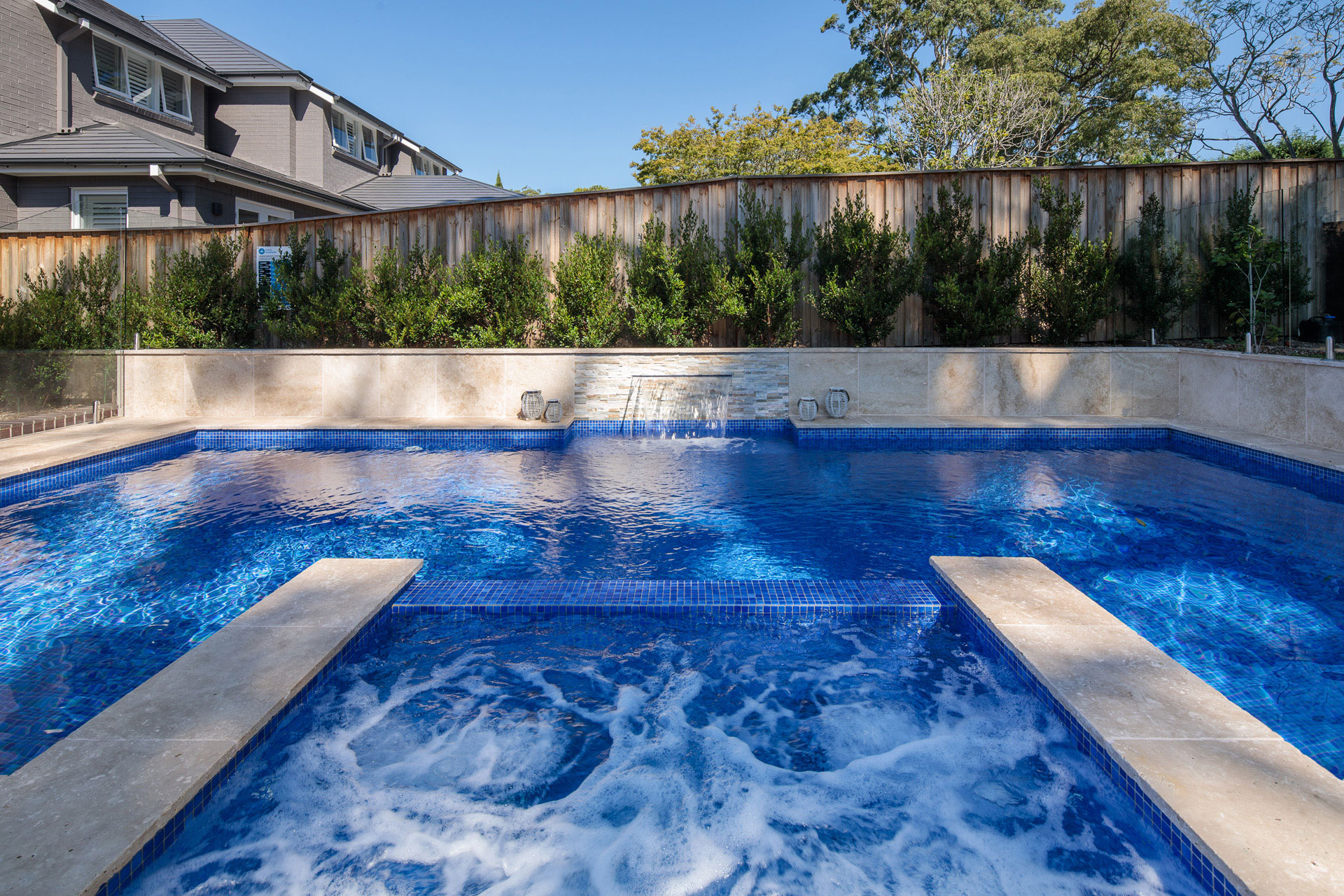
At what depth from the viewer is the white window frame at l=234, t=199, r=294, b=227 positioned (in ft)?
49.1

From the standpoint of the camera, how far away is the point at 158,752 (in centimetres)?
235

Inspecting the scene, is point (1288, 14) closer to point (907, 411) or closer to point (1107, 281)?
point (1107, 281)

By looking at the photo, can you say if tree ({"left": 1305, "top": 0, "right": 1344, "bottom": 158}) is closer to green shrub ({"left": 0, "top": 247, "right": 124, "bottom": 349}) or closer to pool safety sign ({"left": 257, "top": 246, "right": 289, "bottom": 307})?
pool safety sign ({"left": 257, "top": 246, "right": 289, "bottom": 307})

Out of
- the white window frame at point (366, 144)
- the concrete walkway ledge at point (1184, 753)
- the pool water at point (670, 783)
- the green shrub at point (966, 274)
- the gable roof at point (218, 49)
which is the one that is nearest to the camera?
the concrete walkway ledge at point (1184, 753)

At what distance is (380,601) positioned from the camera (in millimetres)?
3668

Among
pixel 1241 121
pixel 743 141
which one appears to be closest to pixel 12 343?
pixel 743 141

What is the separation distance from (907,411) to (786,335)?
1673mm

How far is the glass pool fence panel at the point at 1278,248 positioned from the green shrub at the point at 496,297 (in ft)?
23.1

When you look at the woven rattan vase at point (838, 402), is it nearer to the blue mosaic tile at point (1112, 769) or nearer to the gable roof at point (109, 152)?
the blue mosaic tile at point (1112, 769)

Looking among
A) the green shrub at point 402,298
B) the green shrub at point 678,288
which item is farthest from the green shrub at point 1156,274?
the green shrub at point 402,298

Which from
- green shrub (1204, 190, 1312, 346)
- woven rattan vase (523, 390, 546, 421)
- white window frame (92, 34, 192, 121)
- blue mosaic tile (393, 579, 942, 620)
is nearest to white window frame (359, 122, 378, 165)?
white window frame (92, 34, 192, 121)

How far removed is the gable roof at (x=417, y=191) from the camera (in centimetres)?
1792

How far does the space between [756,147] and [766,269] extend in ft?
61.2

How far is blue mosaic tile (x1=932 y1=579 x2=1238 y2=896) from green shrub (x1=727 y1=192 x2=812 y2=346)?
254 inches
